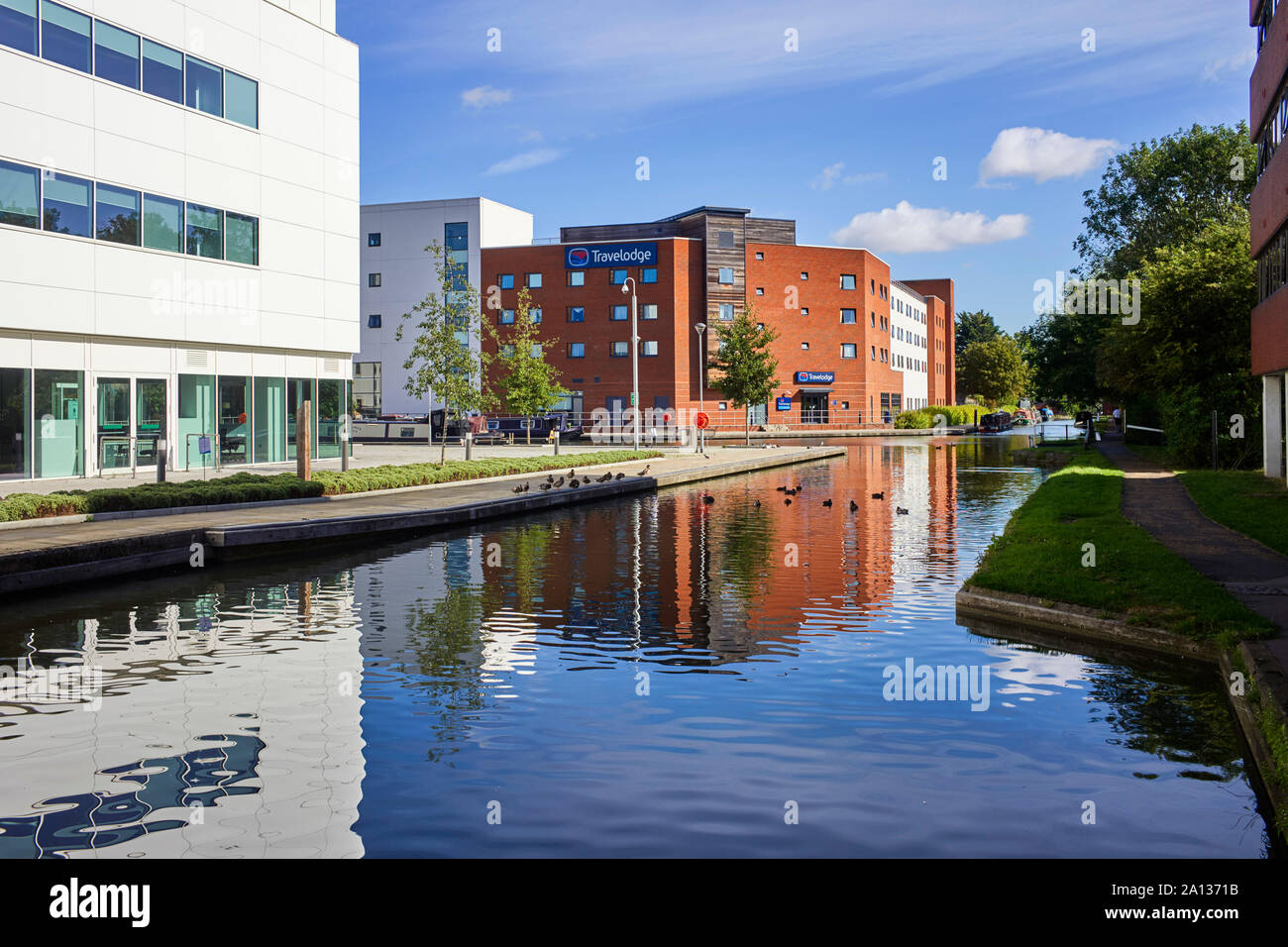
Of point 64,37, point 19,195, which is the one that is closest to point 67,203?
point 19,195

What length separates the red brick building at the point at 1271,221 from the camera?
26.5 m

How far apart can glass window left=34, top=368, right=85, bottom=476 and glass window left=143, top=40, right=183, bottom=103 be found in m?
8.28

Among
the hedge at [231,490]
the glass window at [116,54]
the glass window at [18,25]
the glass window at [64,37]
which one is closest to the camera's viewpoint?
the hedge at [231,490]

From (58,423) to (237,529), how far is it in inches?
559

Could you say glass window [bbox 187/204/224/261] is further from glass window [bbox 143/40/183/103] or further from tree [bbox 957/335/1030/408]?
tree [bbox 957/335/1030/408]

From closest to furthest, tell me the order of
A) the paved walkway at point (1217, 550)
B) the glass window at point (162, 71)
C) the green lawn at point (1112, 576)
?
1. the green lawn at point (1112, 576)
2. the paved walkway at point (1217, 550)
3. the glass window at point (162, 71)

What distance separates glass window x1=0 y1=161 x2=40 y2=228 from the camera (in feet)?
86.8

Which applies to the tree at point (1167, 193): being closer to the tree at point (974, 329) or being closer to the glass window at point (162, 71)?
the glass window at point (162, 71)

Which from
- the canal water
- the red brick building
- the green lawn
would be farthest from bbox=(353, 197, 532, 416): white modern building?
→ the canal water

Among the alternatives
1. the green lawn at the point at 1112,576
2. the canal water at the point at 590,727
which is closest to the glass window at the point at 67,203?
the canal water at the point at 590,727

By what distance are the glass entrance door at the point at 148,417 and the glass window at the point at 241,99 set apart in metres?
8.52
